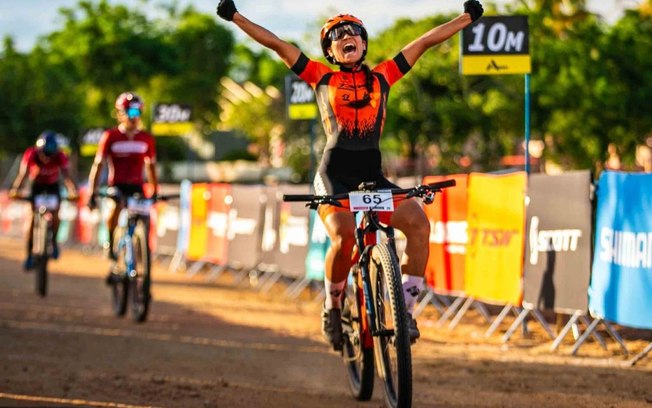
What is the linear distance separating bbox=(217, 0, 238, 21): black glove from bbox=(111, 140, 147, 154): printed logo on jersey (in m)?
6.00

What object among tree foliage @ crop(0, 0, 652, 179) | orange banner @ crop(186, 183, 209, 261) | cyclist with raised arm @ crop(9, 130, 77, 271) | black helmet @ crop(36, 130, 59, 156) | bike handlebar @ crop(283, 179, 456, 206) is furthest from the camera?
tree foliage @ crop(0, 0, 652, 179)

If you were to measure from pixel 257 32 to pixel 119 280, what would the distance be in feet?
20.9

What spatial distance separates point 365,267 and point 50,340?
16.5 ft

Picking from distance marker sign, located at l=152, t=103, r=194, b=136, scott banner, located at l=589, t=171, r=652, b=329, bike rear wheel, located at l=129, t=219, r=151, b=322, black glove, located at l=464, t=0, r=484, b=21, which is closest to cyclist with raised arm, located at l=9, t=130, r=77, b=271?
bike rear wheel, located at l=129, t=219, r=151, b=322

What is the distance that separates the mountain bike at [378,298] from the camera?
6953 mm

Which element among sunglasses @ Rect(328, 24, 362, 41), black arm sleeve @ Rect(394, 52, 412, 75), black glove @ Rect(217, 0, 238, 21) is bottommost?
black arm sleeve @ Rect(394, 52, 412, 75)

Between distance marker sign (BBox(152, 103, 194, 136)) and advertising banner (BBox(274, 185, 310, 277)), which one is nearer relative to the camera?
advertising banner (BBox(274, 185, 310, 277))

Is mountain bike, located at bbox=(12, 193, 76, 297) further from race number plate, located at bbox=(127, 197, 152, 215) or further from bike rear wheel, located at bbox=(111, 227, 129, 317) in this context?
race number plate, located at bbox=(127, 197, 152, 215)

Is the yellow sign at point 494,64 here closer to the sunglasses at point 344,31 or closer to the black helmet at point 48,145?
the black helmet at point 48,145

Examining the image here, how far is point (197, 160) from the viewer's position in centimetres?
10288

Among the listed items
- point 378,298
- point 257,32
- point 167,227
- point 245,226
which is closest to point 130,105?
point 257,32

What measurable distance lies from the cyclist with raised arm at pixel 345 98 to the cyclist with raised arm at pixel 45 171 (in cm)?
932

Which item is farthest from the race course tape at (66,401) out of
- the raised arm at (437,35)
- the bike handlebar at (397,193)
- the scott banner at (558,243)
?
the scott banner at (558,243)

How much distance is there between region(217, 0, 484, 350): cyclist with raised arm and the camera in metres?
7.94
